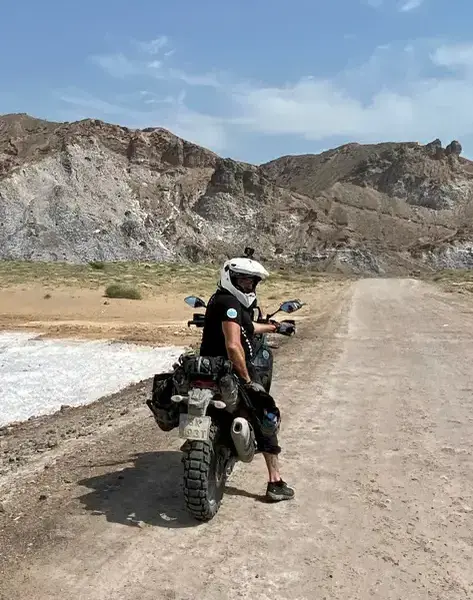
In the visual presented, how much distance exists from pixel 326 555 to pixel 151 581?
1.19 m

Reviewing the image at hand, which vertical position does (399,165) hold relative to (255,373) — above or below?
above

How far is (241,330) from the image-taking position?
5.68 meters

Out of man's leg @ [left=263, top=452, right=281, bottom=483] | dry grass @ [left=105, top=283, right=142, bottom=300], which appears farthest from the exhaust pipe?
dry grass @ [left=105, top=283, right=142, bottom=300]

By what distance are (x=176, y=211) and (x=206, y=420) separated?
96777mm

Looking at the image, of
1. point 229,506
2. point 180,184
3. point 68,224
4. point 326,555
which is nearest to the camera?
point 326,555

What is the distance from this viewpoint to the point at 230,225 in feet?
352

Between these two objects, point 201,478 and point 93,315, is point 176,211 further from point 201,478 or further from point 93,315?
point 201,478

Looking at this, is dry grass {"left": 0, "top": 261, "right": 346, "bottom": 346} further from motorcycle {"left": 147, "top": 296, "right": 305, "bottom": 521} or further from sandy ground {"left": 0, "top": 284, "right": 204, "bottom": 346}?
motorcycle {"left": 147, "top": 296, "right": 305, "bottom": 521}

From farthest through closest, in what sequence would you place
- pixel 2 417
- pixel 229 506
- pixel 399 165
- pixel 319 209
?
pixel 399 165
pixel 319 209
pixel 2 417
pixel 229 506

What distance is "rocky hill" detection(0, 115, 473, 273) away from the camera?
87812 mm

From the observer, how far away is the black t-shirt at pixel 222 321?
5.54 metres

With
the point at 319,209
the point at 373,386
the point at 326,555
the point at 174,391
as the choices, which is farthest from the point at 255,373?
the point at 319,209

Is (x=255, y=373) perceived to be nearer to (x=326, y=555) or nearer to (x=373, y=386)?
(x=326, y=555)

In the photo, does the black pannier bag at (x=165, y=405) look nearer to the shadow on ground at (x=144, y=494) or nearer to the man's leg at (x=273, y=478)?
the shadow on ground at (x=144, y=494)
